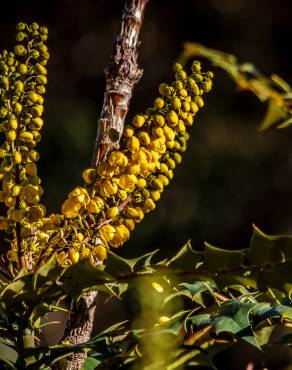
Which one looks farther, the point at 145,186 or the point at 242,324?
the point at 145,186

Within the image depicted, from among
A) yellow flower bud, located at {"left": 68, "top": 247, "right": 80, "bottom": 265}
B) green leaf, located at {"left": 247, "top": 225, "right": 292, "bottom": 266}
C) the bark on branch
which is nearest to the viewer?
green leaf, located at {"left": 247, "top": 225, "right": 292, "bottom": 266}

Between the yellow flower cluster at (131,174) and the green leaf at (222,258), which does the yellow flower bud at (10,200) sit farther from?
the green leaf at (222,258)

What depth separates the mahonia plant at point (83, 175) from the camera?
551 millimetres

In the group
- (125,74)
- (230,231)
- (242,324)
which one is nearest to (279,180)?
(230,231)

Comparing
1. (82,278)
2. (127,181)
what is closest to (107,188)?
(127,181)

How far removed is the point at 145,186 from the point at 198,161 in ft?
5.18

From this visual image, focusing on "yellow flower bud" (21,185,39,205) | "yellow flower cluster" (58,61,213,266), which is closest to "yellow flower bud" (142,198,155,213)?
"yellow flower cluster" (58,61,213,266)

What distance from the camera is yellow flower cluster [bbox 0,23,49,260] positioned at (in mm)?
557

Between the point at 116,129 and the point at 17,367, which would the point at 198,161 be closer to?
the point at 116,129

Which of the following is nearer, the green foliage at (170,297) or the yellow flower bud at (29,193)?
the green foliage at (170,297)

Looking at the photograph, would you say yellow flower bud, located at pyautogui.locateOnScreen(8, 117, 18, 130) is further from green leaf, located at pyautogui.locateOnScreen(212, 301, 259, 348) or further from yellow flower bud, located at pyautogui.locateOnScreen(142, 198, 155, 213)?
green leaf, located at pyautogui.locateOnScreen(212, 301, 259, 348)

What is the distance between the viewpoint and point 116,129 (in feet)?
2.16

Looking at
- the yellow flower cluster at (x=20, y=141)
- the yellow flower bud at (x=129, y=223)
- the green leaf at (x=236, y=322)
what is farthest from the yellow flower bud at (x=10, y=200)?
the green leaf at (x=236, y=322)

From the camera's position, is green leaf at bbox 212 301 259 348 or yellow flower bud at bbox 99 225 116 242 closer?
green leaf at bbox 212 301 259 348
